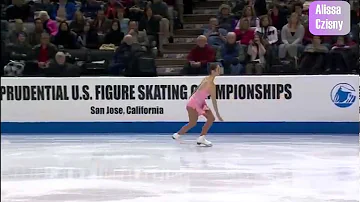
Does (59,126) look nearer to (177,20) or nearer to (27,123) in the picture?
(27,123)

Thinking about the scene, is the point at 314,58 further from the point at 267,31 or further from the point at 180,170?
the point at 180,170

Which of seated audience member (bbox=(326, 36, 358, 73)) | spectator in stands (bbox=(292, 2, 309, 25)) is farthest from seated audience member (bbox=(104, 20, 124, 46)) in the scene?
seated audience member (bbox=(326, 36, 358, 73))

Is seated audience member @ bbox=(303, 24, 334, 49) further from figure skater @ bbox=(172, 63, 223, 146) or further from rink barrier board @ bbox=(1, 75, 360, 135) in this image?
figure skater @ bbox=(172, 63, 223, 146)

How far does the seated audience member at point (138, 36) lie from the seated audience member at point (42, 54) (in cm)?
144

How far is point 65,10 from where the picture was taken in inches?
485

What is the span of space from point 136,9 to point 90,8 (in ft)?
3.19

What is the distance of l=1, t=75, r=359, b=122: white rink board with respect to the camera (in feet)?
33.1

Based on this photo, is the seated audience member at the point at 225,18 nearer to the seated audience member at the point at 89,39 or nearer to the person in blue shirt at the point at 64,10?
the seated audience member at the point at 89,39

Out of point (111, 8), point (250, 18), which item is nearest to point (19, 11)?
point (111, 8)

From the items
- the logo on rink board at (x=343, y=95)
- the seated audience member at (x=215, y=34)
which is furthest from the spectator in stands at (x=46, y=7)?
the logo on rink board at (x=343, y=95)

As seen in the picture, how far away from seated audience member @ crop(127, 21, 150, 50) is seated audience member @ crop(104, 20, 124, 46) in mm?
212

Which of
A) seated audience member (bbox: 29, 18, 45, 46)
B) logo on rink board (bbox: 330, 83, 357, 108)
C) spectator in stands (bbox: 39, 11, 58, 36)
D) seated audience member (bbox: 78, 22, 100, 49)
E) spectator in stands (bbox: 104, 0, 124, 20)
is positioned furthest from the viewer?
spectator in stands (bbox: 104, 0, 124, 20)

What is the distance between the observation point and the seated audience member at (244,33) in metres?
10.8

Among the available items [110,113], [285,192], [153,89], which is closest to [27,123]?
[110,113]
